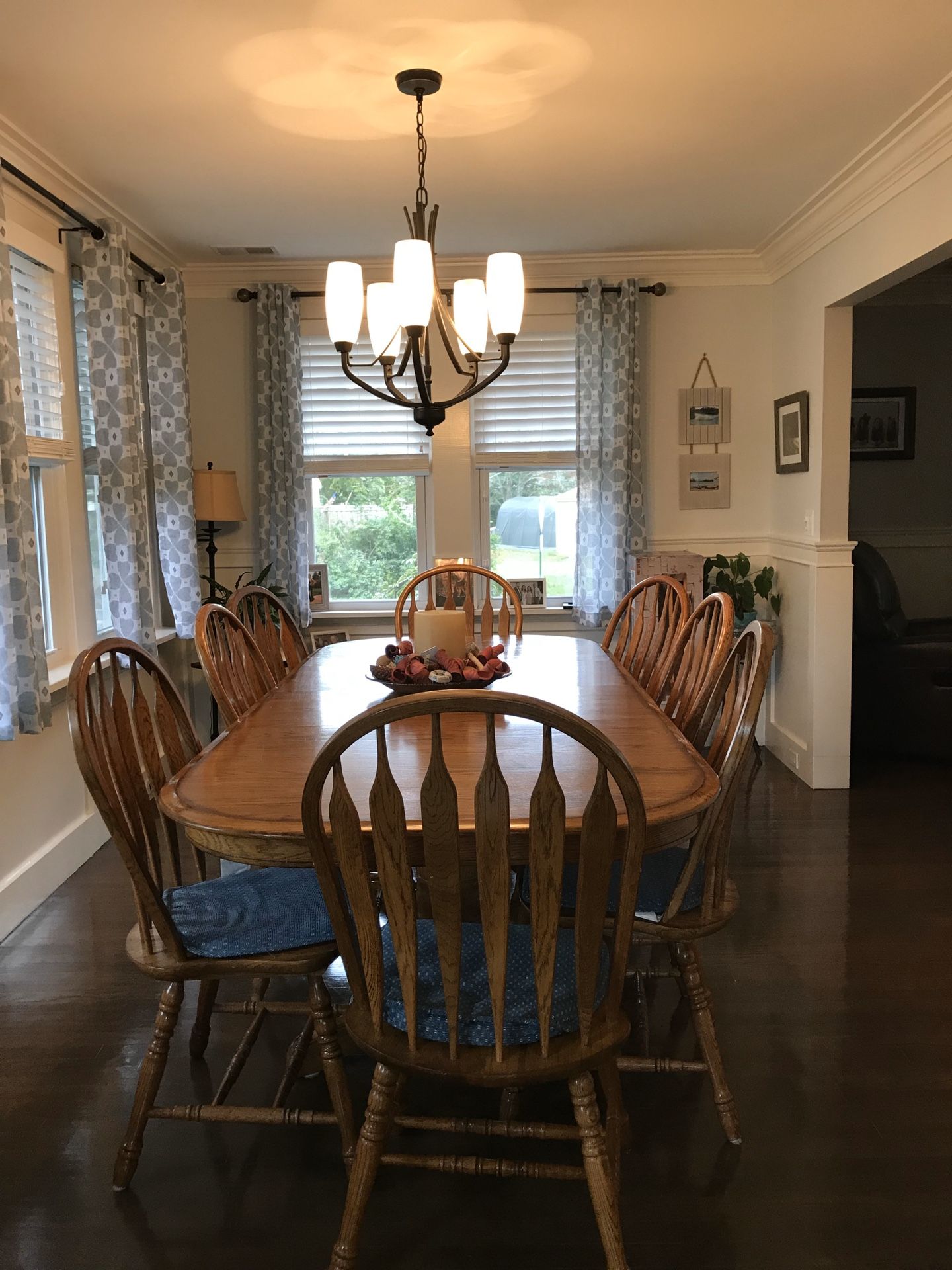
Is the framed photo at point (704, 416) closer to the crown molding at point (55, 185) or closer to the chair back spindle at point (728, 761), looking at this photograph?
the crown molding at point (55, 185)

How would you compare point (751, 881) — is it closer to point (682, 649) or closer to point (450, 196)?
point (682, 649)

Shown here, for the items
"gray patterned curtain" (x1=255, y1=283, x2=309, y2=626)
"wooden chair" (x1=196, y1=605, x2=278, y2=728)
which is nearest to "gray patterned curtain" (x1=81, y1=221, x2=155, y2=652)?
"gray patterned curtain" (x1=255, y1=283, x2=309, y2=626)

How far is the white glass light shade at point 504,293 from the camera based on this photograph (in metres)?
2.77

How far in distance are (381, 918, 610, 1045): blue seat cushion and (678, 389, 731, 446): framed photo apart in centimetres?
388

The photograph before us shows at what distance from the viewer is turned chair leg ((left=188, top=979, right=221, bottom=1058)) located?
2258 millimetres

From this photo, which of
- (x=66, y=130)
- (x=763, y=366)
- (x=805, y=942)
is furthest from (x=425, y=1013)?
(x=763, y=366)

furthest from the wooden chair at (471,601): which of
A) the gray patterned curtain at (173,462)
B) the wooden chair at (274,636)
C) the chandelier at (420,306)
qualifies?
the gray patterned curtain at (173,462)

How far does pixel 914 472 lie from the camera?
19.6 feet

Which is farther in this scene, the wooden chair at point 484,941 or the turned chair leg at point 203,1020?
the turned chair leg at point 203,1020

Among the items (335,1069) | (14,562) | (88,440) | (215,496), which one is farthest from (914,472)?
(335,1069)

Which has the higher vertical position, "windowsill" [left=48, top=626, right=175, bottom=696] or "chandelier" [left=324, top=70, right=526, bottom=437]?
"chandelier" [left=324, top=70, right=526, bottom=437]

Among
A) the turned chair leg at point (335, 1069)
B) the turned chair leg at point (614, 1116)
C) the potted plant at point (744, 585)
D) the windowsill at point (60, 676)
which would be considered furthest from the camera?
the potted plant at point (744, 585)

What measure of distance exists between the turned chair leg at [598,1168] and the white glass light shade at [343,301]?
79.2 inches

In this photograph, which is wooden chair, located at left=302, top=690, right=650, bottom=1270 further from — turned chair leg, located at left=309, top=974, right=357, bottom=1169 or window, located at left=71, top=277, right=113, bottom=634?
window, located at left=71, top=277, right=113, bottom=634
